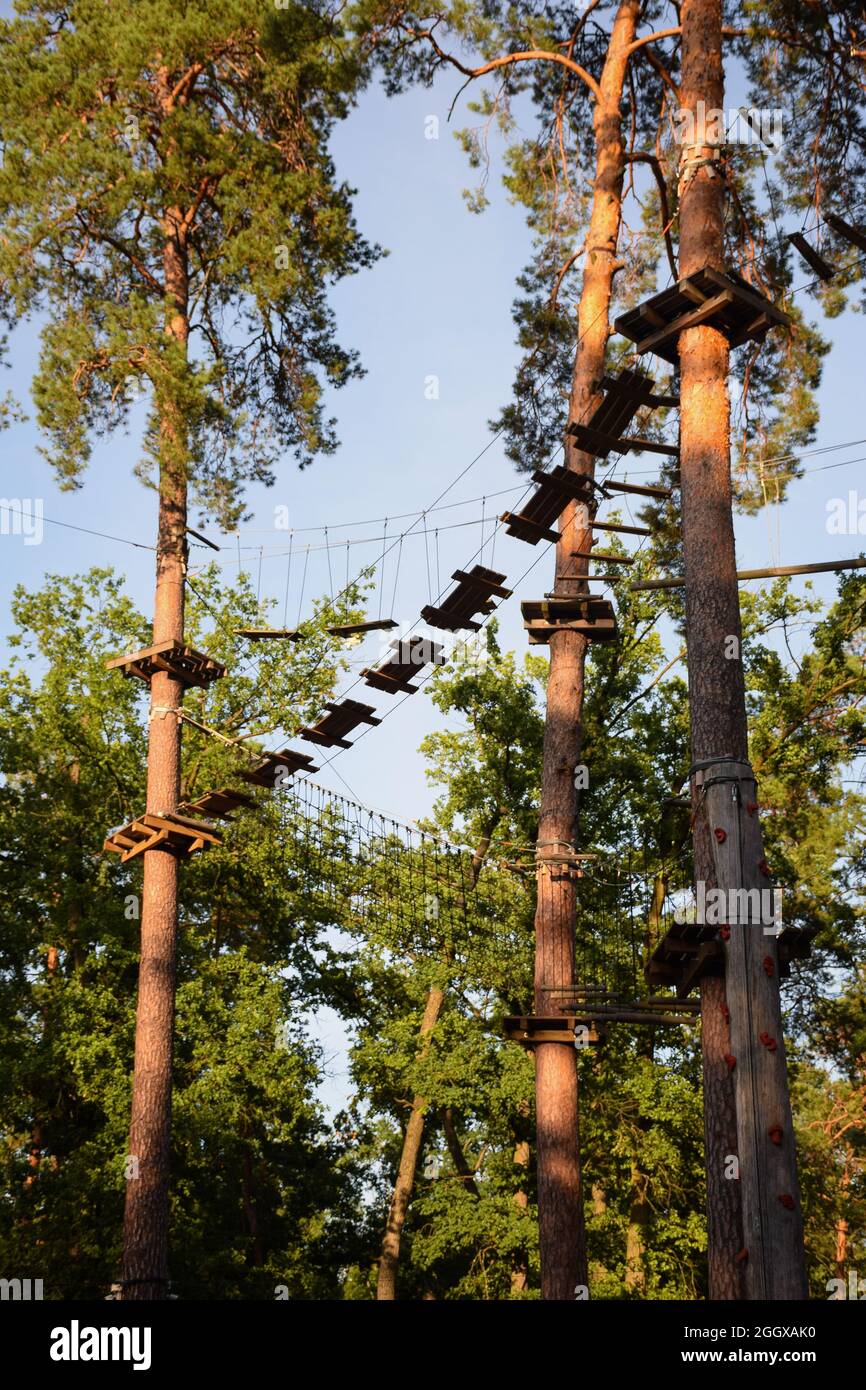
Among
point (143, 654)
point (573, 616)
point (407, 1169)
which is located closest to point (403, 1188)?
point (407, 1169)

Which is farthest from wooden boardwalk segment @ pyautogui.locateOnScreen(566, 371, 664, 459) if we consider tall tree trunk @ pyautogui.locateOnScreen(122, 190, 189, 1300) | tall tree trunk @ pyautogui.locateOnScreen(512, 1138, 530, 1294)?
tall tree trunk @ pyautogui.locateOnScreen(512, 1138, 530, 1294)

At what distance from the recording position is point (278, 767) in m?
9.88

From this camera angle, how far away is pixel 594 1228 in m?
15.0

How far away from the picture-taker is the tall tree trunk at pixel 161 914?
8477 millimetres

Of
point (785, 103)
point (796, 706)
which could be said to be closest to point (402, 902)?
point (796, 706)

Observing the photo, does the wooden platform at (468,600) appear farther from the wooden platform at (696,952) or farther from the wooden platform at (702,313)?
the wooden platform at (696,952)

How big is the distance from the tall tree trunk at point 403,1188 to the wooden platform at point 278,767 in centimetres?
779

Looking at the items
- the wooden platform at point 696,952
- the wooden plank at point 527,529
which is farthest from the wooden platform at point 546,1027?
the wooden plank at point 527,529

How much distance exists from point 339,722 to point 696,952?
4.26 metres

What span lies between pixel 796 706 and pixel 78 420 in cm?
923

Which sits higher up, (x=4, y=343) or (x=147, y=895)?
(x=4, y=343)

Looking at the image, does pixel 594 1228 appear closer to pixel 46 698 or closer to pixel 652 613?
pixel 652 613
